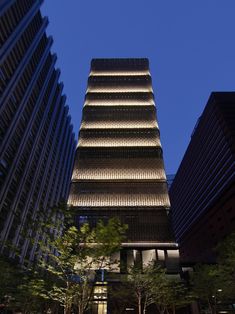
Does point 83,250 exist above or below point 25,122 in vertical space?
below

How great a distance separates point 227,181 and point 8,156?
177 feet

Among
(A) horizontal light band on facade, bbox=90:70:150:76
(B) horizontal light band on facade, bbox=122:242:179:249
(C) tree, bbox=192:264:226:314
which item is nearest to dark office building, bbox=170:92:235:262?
(A) horizontal light band on facade, bbox=90:70:150:76

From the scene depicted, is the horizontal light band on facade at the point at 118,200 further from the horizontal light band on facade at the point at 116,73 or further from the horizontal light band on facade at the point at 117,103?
the horizontal light band on facade at the point at 116,73

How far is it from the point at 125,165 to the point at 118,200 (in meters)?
7.41

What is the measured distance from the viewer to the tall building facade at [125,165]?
37469 mm

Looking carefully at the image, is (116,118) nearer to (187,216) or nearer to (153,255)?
(153,255)

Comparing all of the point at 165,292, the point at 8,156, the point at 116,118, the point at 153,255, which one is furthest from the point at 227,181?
the point at 8,156

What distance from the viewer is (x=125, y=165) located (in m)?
45.8

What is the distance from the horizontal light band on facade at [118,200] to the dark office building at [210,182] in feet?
106

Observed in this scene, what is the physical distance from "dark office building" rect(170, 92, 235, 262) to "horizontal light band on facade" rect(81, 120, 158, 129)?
2792 centimetres

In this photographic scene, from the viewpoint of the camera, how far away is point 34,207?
58.3 meters

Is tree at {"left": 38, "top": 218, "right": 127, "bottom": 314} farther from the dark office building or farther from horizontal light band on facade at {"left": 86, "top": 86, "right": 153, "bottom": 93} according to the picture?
the dark office building

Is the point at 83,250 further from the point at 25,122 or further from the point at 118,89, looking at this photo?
the point at 118,89

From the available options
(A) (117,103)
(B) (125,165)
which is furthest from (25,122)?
(B) (125,165)
